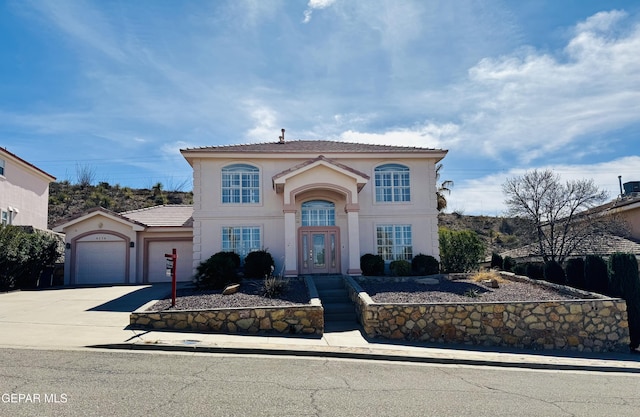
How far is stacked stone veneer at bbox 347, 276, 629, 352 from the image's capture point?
12180mm

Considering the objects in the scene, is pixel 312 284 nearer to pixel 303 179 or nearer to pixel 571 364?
pixel 303 179

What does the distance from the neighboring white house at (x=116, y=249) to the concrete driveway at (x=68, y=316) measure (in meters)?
3.11

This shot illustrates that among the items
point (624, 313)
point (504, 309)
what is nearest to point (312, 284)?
point (504, 309)

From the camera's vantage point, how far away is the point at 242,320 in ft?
38.5

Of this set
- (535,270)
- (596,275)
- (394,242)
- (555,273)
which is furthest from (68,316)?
(535,270)

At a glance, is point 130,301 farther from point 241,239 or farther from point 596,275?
point 596,275

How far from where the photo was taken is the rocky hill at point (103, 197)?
46.2 meters

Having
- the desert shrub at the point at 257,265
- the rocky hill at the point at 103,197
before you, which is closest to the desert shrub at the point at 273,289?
the desert shrub at the point at 257,265

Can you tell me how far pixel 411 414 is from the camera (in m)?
5.96

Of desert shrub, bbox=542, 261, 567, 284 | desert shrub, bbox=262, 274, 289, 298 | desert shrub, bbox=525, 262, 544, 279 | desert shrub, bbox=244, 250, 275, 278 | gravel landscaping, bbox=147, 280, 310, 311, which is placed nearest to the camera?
gravel landscaping, bbox=147, 280, 310, 311

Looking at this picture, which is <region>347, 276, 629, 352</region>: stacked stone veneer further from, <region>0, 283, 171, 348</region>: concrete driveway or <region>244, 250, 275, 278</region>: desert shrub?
<region>0, 283, 171, 348</region>: concrete driveway

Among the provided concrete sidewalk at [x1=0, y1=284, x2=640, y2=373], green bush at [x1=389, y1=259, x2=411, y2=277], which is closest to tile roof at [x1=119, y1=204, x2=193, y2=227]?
concrete sidewalk at [x1=0, y1=284, x2=640, y2=373]

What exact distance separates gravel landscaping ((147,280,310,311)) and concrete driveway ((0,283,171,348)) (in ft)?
4.63

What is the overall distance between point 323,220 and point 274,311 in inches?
350
